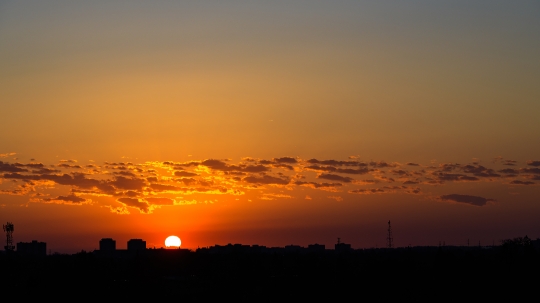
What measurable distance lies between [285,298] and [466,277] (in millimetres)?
28016

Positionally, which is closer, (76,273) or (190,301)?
(190,301)

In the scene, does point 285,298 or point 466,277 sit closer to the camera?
point 285,298

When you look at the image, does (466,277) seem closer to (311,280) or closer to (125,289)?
(311,280)

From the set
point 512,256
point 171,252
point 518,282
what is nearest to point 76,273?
point 518,282

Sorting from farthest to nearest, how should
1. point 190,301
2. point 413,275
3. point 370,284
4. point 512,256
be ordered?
point 512,256 < point 413,275 < point 370,284 < point 190,301

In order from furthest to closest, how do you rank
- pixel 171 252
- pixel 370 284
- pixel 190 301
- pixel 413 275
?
1. pixel 171 252
2. pixel 413 275
3. pixel 370 284
4. pixel 190 301

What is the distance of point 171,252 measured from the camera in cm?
16750

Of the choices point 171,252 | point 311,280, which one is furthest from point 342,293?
point 171,252

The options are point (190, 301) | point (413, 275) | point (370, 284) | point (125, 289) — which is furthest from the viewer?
point (413, 275)

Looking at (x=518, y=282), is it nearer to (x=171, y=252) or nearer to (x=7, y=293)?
(x=7, y=293)

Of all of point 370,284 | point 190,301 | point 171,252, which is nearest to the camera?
point 190,301

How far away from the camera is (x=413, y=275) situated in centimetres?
9606

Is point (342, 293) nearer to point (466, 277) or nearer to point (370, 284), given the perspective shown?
point (370, 284)

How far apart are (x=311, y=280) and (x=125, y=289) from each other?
23.5 metres
